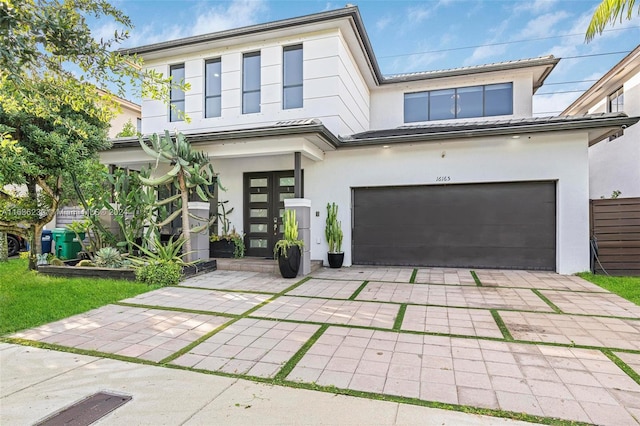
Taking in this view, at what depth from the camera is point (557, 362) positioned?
3225mm

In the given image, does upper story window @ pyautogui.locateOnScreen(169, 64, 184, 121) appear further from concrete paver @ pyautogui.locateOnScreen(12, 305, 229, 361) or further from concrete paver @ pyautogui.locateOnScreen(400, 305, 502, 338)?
concrete paver @ pyautogui.locateOnScreen(400, 305, 502, 338)

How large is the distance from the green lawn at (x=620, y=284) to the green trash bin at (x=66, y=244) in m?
11.6

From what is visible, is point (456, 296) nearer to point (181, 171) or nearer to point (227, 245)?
point (227, 245)

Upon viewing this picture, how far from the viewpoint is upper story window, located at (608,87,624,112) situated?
1143cm

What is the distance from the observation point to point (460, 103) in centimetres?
1152

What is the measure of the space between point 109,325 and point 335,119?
6862 millimetres

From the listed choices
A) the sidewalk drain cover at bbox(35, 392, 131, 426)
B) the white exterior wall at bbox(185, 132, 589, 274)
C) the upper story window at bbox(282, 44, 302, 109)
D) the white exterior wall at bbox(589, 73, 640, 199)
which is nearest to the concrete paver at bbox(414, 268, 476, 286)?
the white exterior wall at bbox(185, 132, 589, 274)

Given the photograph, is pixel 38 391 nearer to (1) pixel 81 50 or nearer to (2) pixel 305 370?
(2) pixel 305 370

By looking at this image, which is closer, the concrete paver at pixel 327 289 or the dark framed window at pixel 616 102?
the concrete paver at pixel 327 289

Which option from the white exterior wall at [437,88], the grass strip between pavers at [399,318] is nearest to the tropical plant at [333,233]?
the grass strip between pavers at [399,318]

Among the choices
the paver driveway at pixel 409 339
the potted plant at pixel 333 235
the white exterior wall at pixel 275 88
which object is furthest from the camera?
the white exterior wall at pixel 275 88

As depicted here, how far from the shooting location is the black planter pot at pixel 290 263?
23.4ft

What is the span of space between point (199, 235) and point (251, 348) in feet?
16.6

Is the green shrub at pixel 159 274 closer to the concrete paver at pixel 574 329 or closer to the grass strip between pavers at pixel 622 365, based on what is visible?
the concrete paver at pixel 574 329
